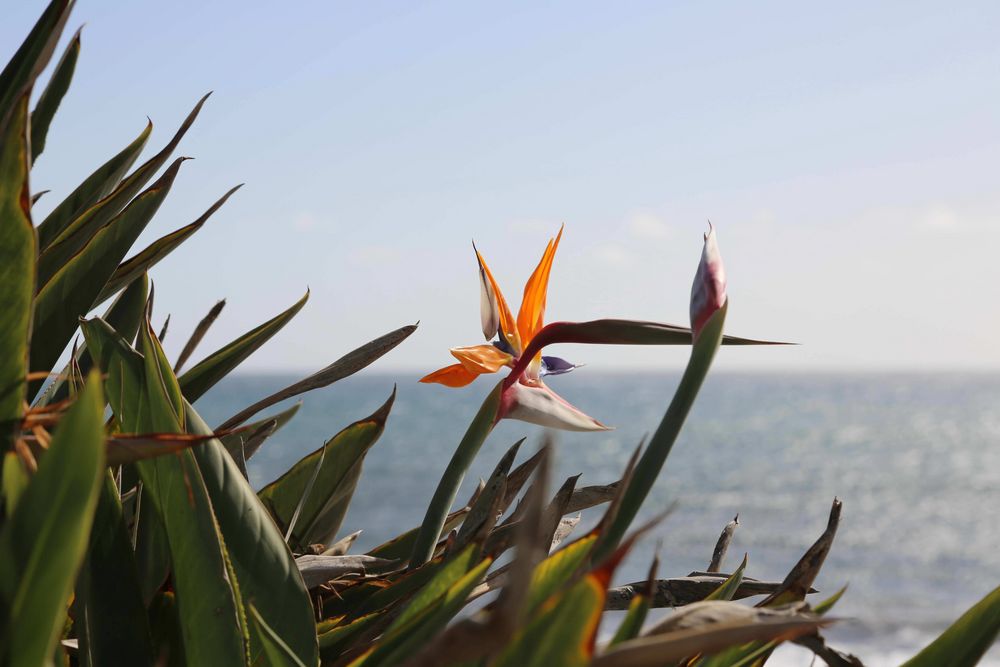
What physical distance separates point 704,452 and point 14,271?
72.5ft

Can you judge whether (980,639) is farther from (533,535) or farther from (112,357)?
(112,357)

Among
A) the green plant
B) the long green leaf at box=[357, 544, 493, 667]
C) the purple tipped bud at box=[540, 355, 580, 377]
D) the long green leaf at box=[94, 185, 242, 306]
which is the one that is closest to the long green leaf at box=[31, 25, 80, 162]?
the green plant

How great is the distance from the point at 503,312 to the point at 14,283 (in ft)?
1.17

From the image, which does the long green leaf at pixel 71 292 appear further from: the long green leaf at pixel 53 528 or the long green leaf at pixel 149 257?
the long green leaf at pixel 53 528

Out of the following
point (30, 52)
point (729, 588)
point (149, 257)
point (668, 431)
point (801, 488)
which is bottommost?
point (801, 488)

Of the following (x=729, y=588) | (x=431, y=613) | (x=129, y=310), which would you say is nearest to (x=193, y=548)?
(x=431, y=613)

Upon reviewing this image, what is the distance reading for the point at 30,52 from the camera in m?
0.60

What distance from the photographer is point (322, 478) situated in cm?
69

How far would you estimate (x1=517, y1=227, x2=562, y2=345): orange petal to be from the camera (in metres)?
0.64

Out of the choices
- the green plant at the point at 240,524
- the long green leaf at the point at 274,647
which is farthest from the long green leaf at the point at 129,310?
the long green leaf at the point at 274,647

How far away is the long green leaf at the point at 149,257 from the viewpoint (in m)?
0.71

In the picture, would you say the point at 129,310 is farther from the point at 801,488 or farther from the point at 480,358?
the point at 801,488

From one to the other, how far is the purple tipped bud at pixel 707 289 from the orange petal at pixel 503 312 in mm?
222

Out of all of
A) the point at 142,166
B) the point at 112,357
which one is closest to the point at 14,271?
the point at 112,357
